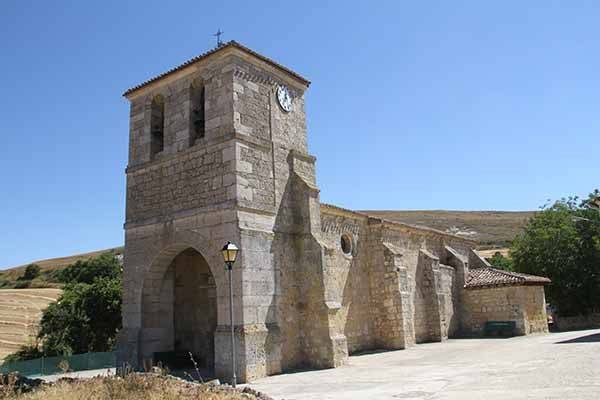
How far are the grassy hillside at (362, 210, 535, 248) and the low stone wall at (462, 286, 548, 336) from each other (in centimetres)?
4982

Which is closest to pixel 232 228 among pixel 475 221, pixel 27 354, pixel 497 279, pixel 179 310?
pixel 179 310

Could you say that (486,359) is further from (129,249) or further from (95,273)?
(95,273)

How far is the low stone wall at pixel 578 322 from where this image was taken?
85.1 feet

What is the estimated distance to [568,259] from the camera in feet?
92.9

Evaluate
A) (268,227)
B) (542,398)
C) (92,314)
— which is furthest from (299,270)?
(92,314)

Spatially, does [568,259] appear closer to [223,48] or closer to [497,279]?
[497,279]

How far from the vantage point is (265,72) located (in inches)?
601

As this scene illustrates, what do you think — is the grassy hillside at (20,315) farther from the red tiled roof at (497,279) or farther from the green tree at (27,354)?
the red tiled roof at (497,279)

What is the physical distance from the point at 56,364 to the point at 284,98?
A: 12.2 metres

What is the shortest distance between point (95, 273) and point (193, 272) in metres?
33.5

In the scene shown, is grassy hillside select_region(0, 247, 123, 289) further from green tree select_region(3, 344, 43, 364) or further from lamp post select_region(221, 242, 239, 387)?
lamp post select_region(221, 242, 239, 387)

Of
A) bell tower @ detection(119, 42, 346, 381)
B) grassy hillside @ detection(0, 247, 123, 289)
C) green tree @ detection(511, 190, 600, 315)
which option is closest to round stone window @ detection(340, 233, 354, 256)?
bell tower @ detection(119, 42, 346, 381)

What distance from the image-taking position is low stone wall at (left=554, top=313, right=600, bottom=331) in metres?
26.0

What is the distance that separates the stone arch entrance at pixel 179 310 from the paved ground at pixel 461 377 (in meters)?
3.70
